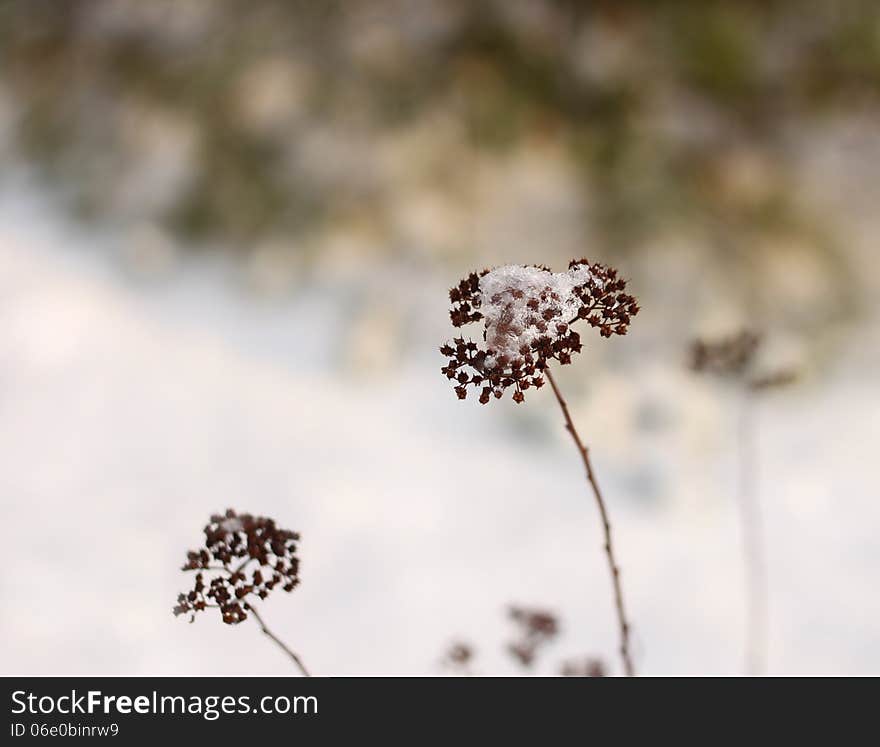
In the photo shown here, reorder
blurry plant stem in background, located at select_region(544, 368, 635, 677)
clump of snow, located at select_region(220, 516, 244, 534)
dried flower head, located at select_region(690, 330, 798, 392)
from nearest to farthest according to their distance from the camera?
blurry plant stem in background, located at select_region(544, 368, 635, 677) < clump of snow, located at select_region(220, 516, 244, 534) < dried flower head, located at select_region(690, 330, 798, 392)

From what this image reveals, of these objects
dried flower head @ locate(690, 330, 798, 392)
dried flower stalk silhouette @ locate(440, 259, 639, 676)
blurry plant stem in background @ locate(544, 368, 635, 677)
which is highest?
dried flower head @ locate(690, 330, 798, 392)

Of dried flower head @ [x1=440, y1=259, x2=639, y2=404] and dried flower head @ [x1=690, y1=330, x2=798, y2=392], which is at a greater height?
dried flower head @ [x1=690, y1=330, x2=798, y2=392]

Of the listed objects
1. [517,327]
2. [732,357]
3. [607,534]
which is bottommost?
[607,534]

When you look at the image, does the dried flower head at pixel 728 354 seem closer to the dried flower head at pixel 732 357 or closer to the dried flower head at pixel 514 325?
the dried flower head at pixel 732 357

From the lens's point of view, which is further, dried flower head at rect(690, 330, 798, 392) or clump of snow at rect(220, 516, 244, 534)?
dried flower head at rect(690, 330, 798, 392)

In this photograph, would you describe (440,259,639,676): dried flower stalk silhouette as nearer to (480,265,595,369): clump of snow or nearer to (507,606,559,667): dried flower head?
Answer: (480,265,595,369): clump of snow

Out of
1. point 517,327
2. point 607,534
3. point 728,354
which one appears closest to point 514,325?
point 517,327

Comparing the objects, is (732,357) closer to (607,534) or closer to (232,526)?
(607,534)

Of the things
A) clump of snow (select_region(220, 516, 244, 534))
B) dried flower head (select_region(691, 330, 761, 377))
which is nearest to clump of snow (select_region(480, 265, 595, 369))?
clump of snow (select_region(220, 516, 244, 534))
